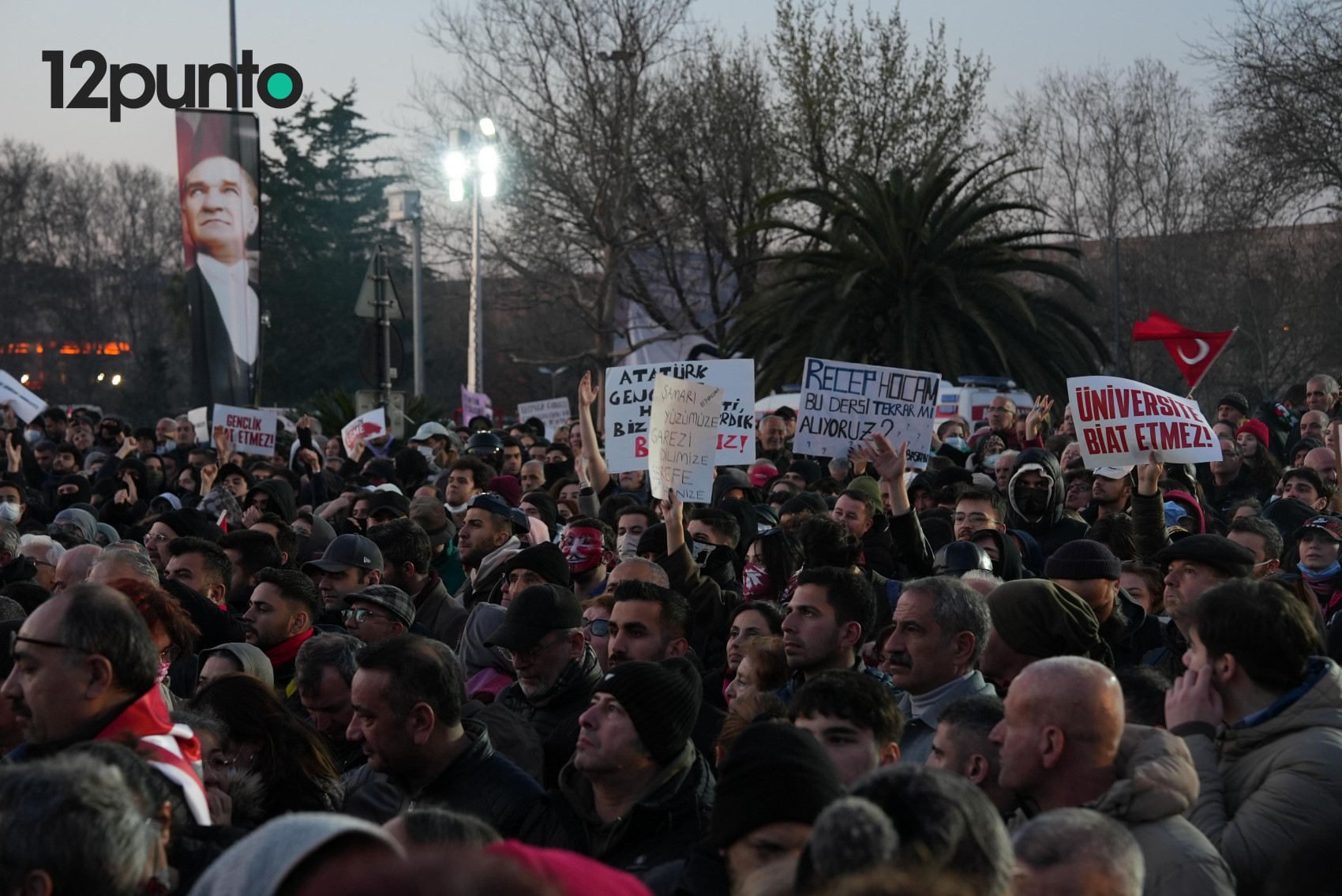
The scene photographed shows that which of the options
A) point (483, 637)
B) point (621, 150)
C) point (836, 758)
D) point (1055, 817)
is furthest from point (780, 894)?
point (621, 150)

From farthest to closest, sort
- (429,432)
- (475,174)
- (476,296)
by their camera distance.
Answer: (476,296)
(475,174)
(429,432)

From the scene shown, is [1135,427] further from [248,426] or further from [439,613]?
[248,426]

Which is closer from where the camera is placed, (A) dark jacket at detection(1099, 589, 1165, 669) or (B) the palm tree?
(A) dark jacket at detection(1099, 589, 1165, 669)

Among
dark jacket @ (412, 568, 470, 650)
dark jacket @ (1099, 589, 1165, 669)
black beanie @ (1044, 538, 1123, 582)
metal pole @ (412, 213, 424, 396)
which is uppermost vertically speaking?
metal pole @ (412, 213, 424, 396)

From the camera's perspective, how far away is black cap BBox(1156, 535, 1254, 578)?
247 inches

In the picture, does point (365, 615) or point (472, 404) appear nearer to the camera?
point (365, 615)

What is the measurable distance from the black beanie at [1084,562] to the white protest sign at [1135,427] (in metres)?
2.85

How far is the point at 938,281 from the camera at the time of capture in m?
25.5

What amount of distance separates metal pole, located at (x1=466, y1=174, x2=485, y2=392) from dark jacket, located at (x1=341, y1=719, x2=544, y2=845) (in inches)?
1077

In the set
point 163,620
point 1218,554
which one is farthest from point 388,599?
point 1218,554

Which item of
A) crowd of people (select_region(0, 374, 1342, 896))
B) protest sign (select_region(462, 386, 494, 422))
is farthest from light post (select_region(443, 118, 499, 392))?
crowd of people (select_region(0, 374, 1342, 896))

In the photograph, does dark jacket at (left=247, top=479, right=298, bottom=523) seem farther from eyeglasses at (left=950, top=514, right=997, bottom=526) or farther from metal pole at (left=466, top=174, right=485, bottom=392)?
metal pole at (left=466, top=174, right=485, bottom=392)

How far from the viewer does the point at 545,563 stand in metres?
7.42

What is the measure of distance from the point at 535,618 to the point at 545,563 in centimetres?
139
